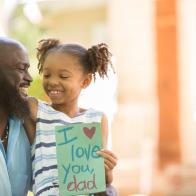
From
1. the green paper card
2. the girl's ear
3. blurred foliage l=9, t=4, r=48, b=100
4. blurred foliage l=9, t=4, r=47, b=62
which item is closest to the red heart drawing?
the green paper card

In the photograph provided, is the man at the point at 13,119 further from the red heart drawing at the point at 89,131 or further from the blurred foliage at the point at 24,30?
the blurred foliage at the point at 24,30

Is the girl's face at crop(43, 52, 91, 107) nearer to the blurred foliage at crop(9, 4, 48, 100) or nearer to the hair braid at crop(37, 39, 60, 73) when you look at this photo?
the hair braid at crop(37, 39, 60, 73)

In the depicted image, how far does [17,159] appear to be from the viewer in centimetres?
173

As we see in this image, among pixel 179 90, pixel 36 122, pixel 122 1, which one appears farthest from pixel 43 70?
pixel 122 1

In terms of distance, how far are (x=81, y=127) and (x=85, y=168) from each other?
12 centimetres

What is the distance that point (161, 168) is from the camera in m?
8.93

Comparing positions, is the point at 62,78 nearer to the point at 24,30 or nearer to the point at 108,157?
the point at 108,157

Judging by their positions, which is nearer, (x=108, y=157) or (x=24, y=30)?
(x=108, y=157)

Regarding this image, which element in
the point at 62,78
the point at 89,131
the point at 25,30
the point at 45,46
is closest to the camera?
the point at 89,131

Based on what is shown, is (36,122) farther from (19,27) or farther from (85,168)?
(19,27)

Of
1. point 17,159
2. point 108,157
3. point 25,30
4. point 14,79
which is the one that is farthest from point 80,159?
point 25,30

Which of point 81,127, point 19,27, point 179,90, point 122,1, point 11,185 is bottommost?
point 11,185

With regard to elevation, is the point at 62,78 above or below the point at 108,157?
above

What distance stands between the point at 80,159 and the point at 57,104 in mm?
218
